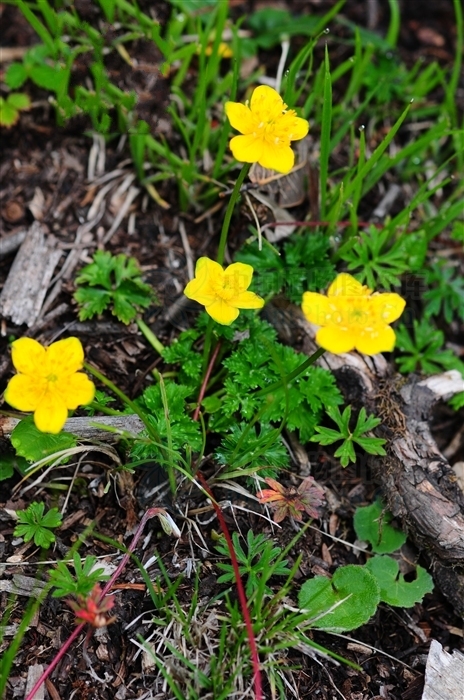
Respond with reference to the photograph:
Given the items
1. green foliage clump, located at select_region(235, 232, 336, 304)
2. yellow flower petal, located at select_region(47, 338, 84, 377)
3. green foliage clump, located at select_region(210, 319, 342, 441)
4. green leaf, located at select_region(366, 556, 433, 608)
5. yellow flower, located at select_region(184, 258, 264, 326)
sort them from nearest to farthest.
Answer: yellow flower petal, located at select_region(47, 338, 84, 377) → yellow flower, located at select_region(184, 258, 264, 326) → green leaf, located at select_region(366, 556, 433, 608) → green foliage clump, located at select_region(210, 319, 342, 441) → green foliage clump, located at select_region(235, 232, 336, 304)

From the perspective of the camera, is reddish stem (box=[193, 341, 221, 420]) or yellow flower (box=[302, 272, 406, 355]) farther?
reddish stem (box=[193, 341, 221, 420])

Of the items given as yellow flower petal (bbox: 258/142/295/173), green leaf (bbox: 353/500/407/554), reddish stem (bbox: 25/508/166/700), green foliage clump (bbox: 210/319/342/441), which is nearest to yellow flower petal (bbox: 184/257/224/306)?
green foliage clump (bbox: 210/319/342/441)

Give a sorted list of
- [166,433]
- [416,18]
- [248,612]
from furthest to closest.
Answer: [416,18], [166,433], [248,612]

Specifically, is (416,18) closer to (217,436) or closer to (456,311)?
(456,311)

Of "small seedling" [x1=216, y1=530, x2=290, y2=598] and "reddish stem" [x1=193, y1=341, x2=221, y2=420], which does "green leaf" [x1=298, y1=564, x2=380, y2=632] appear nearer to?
"small seedling" [x1=216, y1=530, x2=290, y2=598]

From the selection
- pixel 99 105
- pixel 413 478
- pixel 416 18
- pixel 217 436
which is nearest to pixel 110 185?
pixel 99 105

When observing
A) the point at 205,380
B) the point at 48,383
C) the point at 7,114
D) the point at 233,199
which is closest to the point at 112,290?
the point at 205,380

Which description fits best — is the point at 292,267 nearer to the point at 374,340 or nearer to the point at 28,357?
the point at 374,340

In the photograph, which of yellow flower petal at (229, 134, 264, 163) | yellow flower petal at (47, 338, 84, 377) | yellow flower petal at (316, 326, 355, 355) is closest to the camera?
yellow flower petal at (316, 326, 355, 355)

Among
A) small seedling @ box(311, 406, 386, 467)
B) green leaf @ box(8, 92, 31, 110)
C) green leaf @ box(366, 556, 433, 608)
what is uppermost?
green leaf @ box(8, 92, 31, 110)
